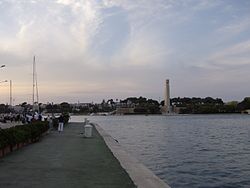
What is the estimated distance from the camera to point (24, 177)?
1106cm

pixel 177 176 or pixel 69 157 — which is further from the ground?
pixel 69 157

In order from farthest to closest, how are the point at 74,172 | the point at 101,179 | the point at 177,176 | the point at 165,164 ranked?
the point at 165,164, the point at 177,176, the point at 74,172, the point at 101,179

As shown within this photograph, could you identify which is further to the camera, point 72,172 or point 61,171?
point 61,171

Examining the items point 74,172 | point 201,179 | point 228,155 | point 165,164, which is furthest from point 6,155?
point 228,155

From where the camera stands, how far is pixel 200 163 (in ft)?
82.9

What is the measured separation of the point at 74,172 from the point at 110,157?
462 centimetres

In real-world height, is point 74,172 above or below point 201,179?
above

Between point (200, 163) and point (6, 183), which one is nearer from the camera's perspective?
point (6, 183)

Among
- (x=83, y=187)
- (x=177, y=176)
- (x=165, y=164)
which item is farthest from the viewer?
(x=165, y=164)

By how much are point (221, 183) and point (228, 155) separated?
483 inches

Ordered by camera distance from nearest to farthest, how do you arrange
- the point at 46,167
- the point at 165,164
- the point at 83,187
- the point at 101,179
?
the point at 83,187, the point at 101,179, the point at 46,167, the point at 165,164

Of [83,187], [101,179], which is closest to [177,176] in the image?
[101,179]

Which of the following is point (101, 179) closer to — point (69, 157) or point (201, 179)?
point (69, 157)

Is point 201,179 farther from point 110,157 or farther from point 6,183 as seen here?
point 6,183
